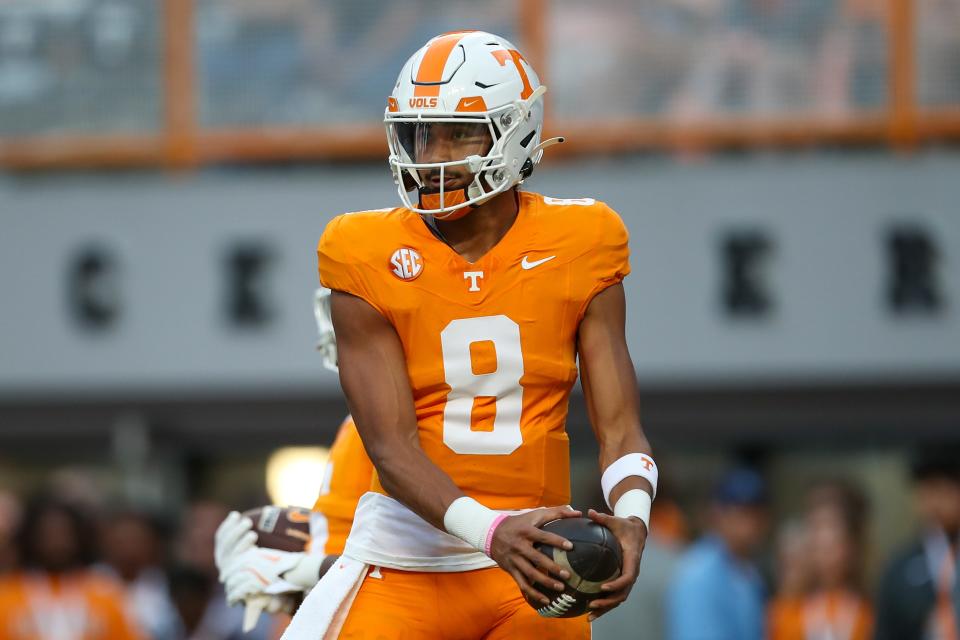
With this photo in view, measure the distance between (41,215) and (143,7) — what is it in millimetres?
1480

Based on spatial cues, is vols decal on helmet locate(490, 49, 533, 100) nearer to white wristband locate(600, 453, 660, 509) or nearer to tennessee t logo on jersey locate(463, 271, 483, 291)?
tennessee t logo on jersey locate(463, 271, 483, 291)

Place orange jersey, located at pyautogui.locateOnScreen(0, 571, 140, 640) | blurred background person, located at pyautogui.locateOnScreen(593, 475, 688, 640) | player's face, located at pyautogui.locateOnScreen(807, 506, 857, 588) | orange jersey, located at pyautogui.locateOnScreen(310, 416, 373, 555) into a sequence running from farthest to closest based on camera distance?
1. orange jersey, located at pyautogui.locateOnScreen(0, 571, 140, 640)
2. player's face, located at pyautogui.locateOnScreen(807, 506, 857, 588)
3. blurred background person, located at pyautogui.locateOnScreen(593, 475, 688, 640)
4. orange jersey, located at pyautogui.locateOnScreen(310, 416, 373, 555)

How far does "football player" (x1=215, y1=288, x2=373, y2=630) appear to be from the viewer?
514 cm

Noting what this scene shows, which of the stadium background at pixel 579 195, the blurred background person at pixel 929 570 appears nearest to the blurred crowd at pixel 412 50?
the stadium background at pixel 579 195

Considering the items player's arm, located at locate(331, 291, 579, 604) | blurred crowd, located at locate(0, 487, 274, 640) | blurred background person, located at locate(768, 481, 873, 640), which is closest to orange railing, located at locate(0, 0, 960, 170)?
blurred crowd, located at locate(0, 487, 274, 640)

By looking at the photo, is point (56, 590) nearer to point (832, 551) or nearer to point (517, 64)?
point (832, 551)

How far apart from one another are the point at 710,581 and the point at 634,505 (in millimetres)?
4144

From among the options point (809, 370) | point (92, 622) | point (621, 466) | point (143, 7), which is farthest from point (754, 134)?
point (621, 466)

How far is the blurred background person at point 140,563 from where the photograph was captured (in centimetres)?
1094

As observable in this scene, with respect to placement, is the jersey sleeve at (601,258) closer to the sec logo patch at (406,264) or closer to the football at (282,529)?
the sec logo patch at (406,264)

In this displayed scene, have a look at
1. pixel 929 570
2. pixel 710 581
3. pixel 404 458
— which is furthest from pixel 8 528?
pixel 404 458

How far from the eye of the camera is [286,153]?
11570 millimetres

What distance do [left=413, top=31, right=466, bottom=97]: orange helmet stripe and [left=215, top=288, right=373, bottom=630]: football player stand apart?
108 cm

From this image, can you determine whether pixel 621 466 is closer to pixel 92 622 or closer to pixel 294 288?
pixel 92 622
